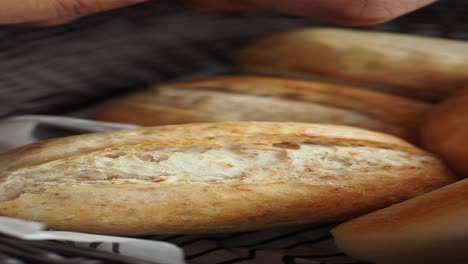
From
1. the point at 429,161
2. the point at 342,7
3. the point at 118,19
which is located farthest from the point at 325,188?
the point at 118,19

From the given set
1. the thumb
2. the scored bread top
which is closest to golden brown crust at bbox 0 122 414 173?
the scored bread top

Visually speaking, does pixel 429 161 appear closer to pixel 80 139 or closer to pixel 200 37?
pixel 80 139

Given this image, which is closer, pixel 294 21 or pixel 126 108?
pixel 126 108

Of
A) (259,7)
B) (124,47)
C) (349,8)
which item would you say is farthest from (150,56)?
(349,8)

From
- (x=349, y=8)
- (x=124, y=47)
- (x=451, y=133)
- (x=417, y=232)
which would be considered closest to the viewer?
(x=417, y=232)

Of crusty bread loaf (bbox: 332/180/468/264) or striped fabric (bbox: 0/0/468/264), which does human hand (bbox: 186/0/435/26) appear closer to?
A: striped fabric (bbox: 0/0/468/264)

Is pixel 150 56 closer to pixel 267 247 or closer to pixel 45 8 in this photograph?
pixel 45 8
